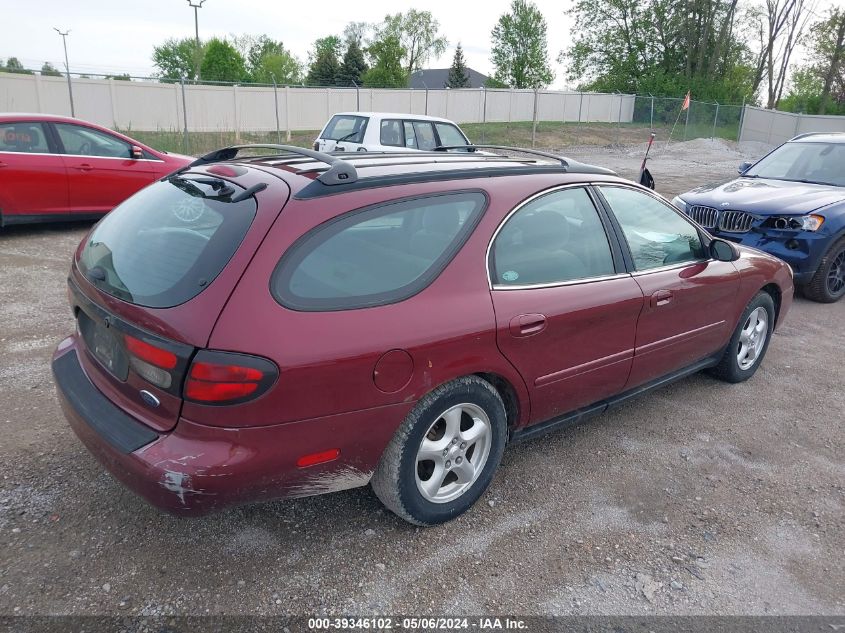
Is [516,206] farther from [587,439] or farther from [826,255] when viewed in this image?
[826,255]

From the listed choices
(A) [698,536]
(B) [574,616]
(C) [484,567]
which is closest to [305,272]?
(C) [484,567]

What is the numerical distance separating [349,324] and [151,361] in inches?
28.6

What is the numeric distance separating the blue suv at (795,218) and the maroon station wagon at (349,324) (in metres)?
3.94

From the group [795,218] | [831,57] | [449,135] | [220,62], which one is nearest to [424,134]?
[449,135]

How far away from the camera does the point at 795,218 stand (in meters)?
6.70

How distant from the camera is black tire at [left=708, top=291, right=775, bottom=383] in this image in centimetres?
450

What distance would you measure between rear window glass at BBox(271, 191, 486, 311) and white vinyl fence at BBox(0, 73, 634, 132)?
865 inches

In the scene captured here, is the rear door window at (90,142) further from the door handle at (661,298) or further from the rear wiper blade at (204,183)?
the door handle at (661,298)

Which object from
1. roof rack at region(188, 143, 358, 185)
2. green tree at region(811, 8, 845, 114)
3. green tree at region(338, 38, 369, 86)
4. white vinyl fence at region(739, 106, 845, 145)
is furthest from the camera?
green tree at region(338, 38, 369, 86)

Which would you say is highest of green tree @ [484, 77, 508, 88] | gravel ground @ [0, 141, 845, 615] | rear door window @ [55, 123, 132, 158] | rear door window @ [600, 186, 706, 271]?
green tree @ [484, 77, 508, 88]

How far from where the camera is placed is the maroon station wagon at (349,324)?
2277 mm

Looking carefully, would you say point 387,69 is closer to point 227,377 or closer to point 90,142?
point 90,142

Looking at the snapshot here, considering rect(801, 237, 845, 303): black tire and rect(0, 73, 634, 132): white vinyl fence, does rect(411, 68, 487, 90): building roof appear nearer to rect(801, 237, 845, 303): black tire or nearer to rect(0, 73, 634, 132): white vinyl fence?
rect(0, 73, 634, 132): white vinyl fence

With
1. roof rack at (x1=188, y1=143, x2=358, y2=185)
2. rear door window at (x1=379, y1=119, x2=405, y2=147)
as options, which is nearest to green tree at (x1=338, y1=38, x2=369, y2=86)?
rear door window at (x1=379, y1=119, x2=405, y2=147)
